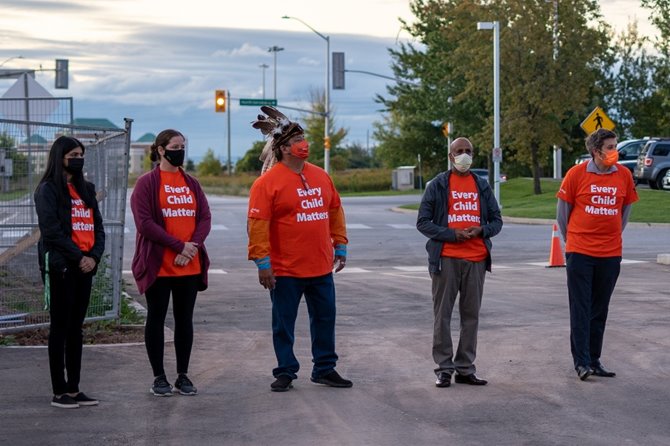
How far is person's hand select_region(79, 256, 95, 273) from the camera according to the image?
8.11 m

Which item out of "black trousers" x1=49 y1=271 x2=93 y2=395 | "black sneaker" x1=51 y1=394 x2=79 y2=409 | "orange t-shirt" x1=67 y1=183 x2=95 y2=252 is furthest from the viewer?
"orange t-shirt" x1=67 y1=183 x2=95 y2=252

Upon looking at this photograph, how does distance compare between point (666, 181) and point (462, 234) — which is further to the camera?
point (666, 181)

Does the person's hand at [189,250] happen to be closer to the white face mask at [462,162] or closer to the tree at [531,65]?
the white face mask at [462,162]

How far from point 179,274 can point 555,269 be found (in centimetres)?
1220

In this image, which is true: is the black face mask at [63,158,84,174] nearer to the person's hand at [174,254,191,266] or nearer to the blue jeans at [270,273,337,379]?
the person's hand at [174,254,191,266]

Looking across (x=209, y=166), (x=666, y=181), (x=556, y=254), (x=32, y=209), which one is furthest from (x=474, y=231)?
(x=209, y=166)

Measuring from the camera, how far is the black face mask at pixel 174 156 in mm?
8477

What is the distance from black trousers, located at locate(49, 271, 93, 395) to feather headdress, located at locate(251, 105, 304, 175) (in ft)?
5.42

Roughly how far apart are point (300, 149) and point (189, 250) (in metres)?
1.08

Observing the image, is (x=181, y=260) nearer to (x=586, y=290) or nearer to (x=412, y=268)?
(x=586, y=290)

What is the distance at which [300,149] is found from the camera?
8570 millimetres

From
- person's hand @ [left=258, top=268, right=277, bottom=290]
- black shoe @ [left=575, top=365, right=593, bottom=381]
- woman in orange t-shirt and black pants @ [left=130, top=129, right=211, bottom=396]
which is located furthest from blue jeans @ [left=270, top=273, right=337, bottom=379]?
black shoe @ [left=575, top=365, right=593, bottom=381]

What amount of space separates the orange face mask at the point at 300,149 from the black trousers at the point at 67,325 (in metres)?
1.70

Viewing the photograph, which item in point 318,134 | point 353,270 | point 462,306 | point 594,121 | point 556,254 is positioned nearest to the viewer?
point 462,306
